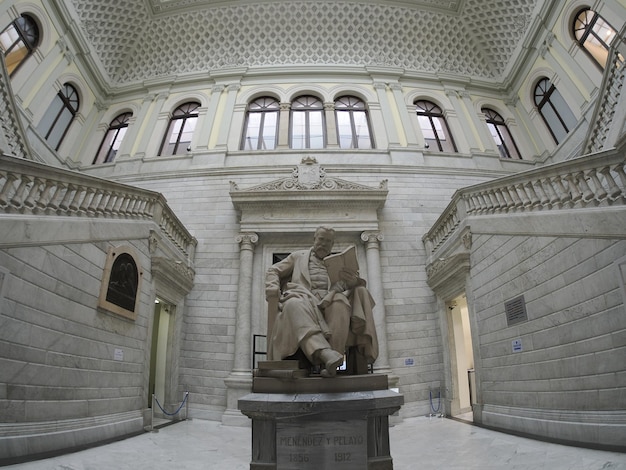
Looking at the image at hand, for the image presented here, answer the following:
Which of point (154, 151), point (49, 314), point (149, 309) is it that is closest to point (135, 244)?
point (149, 309)

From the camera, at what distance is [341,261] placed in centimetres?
402

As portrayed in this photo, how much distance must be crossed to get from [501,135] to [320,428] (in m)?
13.7

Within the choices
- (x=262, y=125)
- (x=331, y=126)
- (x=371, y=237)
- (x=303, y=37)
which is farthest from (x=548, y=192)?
(x=303, y=37)

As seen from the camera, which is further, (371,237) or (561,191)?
(371,237)

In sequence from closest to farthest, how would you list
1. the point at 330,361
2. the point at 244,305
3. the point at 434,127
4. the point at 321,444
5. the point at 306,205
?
the point at 321,444
the point at 330,361
the point at 244,305
the point at 306,205
the point at 434,127

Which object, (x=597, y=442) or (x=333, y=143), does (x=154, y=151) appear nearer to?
(x=333, y=143)

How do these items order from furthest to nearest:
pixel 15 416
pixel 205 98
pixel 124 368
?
pixel 205 98 → pixel 124 368 → pixel 15 416

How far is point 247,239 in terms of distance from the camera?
9.80m

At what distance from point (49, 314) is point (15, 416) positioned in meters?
1.24

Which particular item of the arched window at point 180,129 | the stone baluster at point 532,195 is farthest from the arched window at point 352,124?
the stone baluster at point 532,195

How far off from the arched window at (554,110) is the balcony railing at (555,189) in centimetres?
751

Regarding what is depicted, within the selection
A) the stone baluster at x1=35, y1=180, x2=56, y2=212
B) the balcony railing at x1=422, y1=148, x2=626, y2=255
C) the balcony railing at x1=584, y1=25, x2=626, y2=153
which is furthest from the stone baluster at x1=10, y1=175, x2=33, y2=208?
the balcony railing at x1=584, y1=25, x2=626, y2=153

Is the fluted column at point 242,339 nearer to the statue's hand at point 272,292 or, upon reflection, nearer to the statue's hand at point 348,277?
the statue's hand at point 272,292

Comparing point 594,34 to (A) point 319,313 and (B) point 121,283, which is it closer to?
(A) point 319,313
